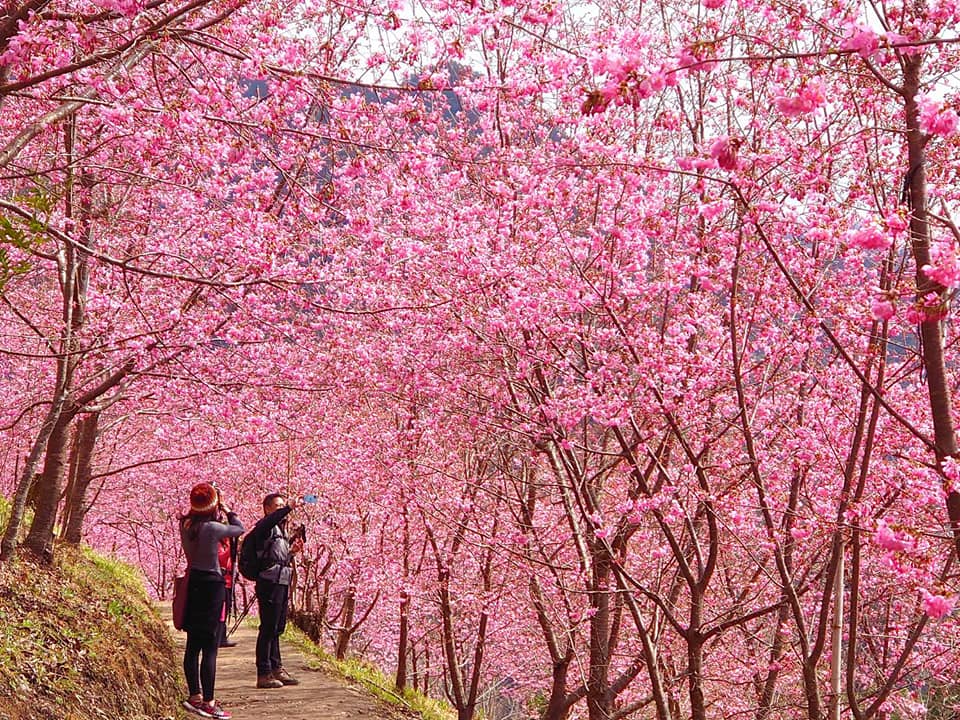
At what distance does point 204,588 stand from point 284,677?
281 centimetres

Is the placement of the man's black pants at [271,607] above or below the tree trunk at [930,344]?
below

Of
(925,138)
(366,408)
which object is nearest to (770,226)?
(925,138)

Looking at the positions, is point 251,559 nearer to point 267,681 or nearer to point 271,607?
point 271,607

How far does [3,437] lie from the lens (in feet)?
57.9

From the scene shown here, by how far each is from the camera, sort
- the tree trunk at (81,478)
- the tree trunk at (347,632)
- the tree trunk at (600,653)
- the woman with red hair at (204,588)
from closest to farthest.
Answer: the woman with red hair at (204,588) < the tree trunk at (600,653) < the tree trunk at (81,478) < the tree trunk at (347,632)

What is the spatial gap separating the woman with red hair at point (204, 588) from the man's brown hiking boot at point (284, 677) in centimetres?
190

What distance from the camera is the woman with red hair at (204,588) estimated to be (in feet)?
22.6

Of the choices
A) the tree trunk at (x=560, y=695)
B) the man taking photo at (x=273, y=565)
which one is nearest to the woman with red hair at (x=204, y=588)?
the man taking photo at (x=273, y=565)

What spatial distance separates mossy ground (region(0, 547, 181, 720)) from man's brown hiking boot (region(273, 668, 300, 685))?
3.25ft

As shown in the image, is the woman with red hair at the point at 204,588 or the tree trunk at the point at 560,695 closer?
the woman with red hair at the point at 204,588

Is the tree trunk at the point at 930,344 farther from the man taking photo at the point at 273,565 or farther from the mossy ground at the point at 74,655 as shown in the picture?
the man taking photo at the point at 273,565

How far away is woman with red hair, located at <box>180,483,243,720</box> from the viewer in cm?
688

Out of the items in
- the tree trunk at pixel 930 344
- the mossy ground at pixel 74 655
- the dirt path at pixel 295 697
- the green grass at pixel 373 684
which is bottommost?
the green grass at pixel 373 684

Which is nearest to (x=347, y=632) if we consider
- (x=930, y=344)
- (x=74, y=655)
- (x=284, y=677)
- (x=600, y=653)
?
(x=284, y=677)
